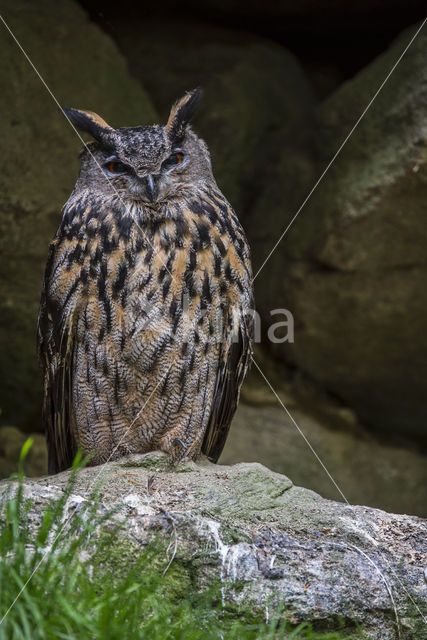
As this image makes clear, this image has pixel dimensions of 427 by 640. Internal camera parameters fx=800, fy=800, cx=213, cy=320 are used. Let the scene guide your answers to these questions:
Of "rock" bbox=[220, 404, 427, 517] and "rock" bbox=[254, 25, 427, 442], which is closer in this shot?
"rock" bbox=[254, 25, 427, 442]

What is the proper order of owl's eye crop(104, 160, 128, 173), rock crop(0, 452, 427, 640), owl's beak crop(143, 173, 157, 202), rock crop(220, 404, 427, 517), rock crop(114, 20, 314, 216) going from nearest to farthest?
rock crop(0, 452, 427, 640) → owl's beak crop(143, 173, 157, 202) → owl's eye crop(104, 160, 128, 173) → rock crop(114, 20, 314, 216) → rock crop(220, 404, 427, 517)

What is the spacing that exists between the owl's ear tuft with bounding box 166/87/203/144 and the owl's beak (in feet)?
0.73

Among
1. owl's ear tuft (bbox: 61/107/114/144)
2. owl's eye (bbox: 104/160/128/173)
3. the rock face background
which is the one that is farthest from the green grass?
the rock face background

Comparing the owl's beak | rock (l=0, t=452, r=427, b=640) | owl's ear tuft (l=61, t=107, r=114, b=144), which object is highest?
owl's ear tuft (l=61, t=107, r=114, b=144)

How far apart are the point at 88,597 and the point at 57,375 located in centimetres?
141

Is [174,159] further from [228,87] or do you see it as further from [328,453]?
[328,453]

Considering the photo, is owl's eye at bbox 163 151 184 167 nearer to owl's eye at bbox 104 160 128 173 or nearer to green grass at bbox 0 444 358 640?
owl's eye at bbox 104 160 128 173

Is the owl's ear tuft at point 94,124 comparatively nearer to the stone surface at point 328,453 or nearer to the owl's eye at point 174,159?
the owl's eye at point 174,159

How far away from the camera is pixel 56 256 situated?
9.97 ft

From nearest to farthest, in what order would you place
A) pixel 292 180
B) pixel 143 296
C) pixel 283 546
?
1. pixel 283 546
2. pixel 143 296
3. pixel 292 180

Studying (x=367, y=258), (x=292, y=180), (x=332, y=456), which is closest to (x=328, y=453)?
(x=332, y=456)

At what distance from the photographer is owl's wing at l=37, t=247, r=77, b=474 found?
3057mm

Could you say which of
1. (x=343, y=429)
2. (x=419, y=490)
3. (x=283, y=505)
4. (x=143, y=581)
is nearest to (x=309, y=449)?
(x=343, y=429)

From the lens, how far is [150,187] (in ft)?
9.55
